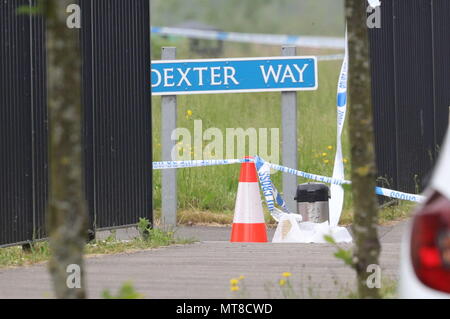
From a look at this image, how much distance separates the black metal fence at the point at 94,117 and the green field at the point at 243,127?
3009mm

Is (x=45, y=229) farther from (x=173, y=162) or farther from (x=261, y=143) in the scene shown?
(x=261, y=143)

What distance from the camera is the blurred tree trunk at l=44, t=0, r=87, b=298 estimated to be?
418cm

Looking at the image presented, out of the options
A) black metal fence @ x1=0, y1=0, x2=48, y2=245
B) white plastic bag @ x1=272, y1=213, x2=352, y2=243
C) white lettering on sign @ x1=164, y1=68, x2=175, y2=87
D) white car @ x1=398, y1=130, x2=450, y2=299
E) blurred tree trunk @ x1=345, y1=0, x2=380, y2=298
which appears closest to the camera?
white car @ x1=398, y1=130, x2=450, y2=299

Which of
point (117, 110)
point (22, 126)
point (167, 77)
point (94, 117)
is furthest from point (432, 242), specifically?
point (167, 77)

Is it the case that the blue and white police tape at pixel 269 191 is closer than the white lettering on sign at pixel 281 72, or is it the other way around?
the blue and white police tape at pixel 269 191

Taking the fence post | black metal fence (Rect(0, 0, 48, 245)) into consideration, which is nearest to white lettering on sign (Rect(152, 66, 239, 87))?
the fence post

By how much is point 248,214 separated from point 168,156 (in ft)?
7.96

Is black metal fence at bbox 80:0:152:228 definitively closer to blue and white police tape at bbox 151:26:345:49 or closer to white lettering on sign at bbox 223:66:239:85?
white lettering on sign at bbox 223:66:239:85

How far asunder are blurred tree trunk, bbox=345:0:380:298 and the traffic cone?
543cm

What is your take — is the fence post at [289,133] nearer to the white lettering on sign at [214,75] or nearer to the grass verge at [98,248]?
the white lettering on sign at [214,75]

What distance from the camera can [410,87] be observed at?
14.0 meters

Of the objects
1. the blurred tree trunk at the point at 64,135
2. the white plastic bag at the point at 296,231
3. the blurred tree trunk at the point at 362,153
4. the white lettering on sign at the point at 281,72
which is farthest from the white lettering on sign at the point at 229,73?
the blurred tree trunk at the point at 64,135

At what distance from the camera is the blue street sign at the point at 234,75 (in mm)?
12797

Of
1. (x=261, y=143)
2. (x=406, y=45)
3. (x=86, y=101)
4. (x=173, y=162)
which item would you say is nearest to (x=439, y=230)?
(x=86, y=101)
